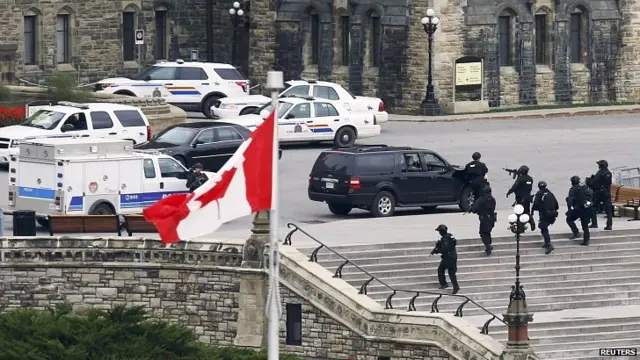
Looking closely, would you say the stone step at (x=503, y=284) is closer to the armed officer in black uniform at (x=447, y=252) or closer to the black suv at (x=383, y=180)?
the armed officer in black uniform at (x=447, y=252)

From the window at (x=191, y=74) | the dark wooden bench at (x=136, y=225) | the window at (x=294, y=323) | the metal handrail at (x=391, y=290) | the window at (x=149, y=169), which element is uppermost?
the window at (x=191, y=74)

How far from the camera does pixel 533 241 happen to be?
4216 cm

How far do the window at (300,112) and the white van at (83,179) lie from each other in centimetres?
1004

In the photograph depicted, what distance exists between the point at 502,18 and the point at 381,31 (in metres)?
3.58

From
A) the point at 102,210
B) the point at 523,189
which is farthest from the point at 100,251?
the point at 523,189

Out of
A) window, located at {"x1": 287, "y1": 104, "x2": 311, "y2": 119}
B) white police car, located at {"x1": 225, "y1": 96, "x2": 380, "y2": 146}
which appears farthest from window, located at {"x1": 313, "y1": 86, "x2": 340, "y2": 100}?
window, located at {"x1": 287, "y1": 104, "x2": 311, "y2": 119}

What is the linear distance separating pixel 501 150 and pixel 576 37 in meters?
12.8

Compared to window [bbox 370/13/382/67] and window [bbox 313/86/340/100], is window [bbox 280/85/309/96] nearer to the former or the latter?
window [bbox 313/86/340/100]

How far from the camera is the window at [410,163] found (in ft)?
145

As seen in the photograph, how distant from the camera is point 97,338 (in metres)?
34.7

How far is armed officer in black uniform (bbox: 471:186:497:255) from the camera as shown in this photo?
4050 centimetres

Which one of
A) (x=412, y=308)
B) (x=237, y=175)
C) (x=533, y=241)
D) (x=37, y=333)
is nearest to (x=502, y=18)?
(x=533, y=241)

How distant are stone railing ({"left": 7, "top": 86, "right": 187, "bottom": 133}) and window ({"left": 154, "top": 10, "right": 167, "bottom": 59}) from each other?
36.6ft

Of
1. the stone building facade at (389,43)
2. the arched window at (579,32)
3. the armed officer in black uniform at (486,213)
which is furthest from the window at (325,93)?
the armed officer in black uniform at (486,213)
